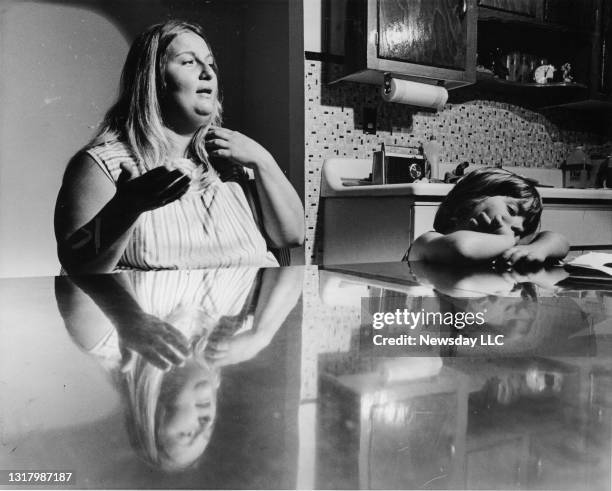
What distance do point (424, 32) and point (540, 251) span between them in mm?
1282

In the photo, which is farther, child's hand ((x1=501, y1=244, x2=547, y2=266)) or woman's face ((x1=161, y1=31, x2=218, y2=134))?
woman's face ((x1=161, y1=31, x2=218, y2=134))

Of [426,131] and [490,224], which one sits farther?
[426,131]

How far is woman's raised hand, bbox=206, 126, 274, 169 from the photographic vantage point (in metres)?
1.72

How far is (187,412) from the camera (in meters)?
0.23

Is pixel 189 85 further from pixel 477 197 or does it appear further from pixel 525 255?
pixel 525 255

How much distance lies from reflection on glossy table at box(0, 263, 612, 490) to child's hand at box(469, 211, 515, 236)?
967 mm

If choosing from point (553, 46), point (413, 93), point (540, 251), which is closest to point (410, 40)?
point (413, 93)

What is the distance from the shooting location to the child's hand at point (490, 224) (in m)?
1.44

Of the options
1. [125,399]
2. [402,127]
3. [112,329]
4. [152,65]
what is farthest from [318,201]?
[125,399]

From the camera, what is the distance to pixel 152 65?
5.43 feet

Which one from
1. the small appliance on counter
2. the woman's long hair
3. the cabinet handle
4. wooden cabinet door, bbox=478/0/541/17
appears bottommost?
the small appliance on counter

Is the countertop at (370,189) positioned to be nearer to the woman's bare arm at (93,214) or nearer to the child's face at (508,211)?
the child's face at (508,211)

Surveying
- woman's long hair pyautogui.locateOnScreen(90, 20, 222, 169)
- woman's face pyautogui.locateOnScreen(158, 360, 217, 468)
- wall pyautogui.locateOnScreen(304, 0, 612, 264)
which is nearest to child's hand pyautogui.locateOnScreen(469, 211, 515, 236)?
wall pyautogui.locateOnScreen(304, 0, 612, 264)

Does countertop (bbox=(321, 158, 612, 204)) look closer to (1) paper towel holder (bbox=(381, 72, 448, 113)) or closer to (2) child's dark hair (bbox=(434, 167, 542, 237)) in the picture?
(2) child's dark hair (bbox=(434, 167, 542, 237))
